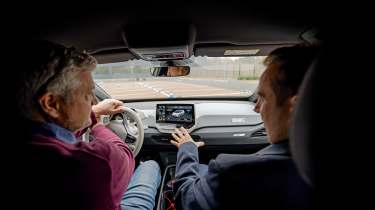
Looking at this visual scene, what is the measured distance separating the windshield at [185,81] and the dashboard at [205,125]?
1.13 ft

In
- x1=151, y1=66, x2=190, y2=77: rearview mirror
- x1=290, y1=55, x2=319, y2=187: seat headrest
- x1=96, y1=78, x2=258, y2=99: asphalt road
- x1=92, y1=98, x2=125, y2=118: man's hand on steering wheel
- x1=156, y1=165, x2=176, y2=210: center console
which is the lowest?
x1=156, y1=165, x2=176, y2=210: center console

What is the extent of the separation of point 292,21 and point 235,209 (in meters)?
1.23

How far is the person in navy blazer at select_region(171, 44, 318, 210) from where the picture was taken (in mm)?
1116

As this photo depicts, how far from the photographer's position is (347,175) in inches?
30.1

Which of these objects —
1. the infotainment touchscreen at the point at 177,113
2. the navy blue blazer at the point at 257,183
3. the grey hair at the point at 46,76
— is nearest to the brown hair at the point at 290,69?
the navy blue blazer at the point at 257,183

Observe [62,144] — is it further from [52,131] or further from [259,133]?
[259,133]

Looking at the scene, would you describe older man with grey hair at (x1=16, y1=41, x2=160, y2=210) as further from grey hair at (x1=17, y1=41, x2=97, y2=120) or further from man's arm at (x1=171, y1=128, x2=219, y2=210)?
man's arm at (x1=171, y1=128, x2=219, y2=210)

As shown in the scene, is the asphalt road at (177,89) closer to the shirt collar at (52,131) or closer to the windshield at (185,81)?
the windshield at (185,81)

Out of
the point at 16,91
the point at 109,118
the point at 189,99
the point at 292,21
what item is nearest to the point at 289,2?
the point at 292,21

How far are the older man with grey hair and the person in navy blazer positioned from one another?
44 cm

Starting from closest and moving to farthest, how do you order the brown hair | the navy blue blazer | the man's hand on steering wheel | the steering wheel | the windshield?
1. the navy blue blazer
2. the brown hair
3. the man's hand on steering wheel
4. the steering wheel
5. the windshield

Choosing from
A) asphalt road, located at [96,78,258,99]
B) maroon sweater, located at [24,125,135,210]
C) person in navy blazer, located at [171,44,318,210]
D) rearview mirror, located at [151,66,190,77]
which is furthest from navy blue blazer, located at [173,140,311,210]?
asphalt road, located at [96,78,258,99]

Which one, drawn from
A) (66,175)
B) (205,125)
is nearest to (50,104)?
(66,175)

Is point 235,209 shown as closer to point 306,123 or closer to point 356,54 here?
point 306,123
